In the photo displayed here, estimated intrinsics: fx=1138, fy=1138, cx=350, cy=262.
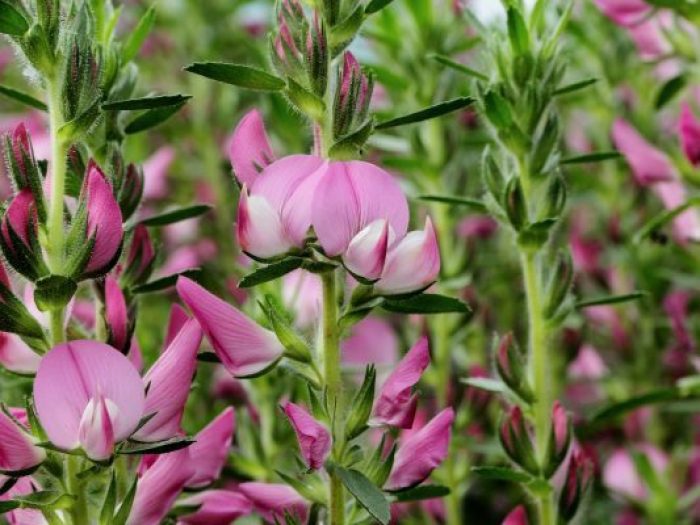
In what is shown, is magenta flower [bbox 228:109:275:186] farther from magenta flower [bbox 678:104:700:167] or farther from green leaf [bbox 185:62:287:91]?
magenta flower [bbox 678:104:700:167]

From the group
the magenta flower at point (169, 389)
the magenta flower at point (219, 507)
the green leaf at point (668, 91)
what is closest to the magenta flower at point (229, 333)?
the magenta flower at point (169, 389)

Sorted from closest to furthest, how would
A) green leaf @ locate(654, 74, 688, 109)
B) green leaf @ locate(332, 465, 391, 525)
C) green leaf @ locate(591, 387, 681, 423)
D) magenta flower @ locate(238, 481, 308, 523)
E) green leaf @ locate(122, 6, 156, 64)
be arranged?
green leaf @ locate(332, 465, 391, 525) → magenta flower @ locate(238, 481, 308, 523) → green leaf @ locate(122, 6, 156, 64) → green leaf @ locate(591, 387, 681, 423) → green leaf @ locate(654, 74, 688, 109)

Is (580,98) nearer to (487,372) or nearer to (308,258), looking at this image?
(487,372)

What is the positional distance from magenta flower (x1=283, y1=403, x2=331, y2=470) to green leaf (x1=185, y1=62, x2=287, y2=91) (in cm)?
19

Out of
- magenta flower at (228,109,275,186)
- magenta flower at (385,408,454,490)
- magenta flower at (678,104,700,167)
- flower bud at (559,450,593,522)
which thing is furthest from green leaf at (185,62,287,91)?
magenta flower at (678,104,700,167)

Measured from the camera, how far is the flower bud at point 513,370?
822mm

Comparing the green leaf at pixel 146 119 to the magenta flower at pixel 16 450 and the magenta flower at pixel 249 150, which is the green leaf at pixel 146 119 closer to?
the magenta flower at pixel 249 150

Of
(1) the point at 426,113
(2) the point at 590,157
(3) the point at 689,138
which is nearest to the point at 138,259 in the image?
(1) the point at 426,113

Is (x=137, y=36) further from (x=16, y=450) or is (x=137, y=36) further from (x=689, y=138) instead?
(x=689, y=138)

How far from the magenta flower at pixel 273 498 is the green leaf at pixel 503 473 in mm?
119

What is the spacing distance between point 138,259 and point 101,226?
0.16 m

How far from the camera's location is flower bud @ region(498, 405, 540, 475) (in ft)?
2.67

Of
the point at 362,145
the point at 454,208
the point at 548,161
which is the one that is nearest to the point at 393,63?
the point at 454,208

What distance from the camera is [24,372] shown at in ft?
2.31
